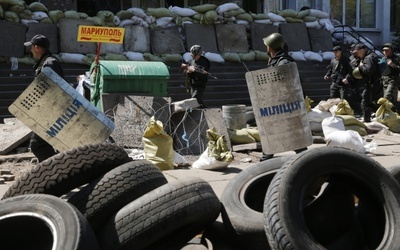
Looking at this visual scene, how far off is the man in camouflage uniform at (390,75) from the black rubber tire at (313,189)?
11.7 meters

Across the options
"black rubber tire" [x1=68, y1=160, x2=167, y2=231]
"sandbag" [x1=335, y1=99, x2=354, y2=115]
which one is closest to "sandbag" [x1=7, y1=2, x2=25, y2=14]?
"sandbag" [x1=335, y1=99, x2=354, y2=115]

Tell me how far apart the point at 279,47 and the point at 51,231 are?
16.2 feet

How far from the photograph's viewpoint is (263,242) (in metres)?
5.19

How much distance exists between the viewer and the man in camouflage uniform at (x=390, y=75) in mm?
16453

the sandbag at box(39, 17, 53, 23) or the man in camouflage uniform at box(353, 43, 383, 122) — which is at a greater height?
the sandbag at box(39, 17, 53, 23)

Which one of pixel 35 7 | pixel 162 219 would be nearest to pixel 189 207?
pixel 162 219

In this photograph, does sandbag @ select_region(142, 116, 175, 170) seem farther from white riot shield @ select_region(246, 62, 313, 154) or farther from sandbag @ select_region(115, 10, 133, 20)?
sandbag @ select_region(115, 10, 133, 20)

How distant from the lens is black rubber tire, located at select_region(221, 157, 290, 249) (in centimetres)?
522

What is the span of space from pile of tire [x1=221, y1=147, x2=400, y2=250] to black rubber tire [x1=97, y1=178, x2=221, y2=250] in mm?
342

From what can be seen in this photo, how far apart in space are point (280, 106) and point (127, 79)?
13.3 ft

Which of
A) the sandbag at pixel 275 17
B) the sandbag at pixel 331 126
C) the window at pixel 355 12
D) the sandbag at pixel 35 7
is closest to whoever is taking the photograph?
the sandbag at pixel 331 126

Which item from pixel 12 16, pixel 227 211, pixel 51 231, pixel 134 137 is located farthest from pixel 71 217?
pixel 12 16

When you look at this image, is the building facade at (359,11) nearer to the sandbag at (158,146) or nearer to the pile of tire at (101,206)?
the sandbag at (158,146)

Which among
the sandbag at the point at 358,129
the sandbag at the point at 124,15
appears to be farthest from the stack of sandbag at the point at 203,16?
the sandbag at the point at 358,129
